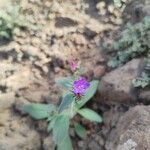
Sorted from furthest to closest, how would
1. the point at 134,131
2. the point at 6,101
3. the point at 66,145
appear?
the point at 6,101, the point at 66,145, the point at 134,131

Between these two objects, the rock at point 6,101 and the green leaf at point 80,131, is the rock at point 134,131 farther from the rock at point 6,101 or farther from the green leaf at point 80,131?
the rock at point 6,101

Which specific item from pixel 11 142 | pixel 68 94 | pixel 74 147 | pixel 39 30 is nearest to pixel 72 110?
pixel 68 94

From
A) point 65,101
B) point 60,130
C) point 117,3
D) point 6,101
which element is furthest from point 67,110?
point 117,3

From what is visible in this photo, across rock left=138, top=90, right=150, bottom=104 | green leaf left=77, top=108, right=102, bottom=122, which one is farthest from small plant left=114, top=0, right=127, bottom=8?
green leaf left=77, top=108, right=102, bottom=122

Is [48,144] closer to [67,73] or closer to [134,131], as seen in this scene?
[67,73]

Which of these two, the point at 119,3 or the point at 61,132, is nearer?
the point at 61,132

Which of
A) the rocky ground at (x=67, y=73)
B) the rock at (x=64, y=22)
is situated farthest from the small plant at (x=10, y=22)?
the rock at (x=64, y=22)
